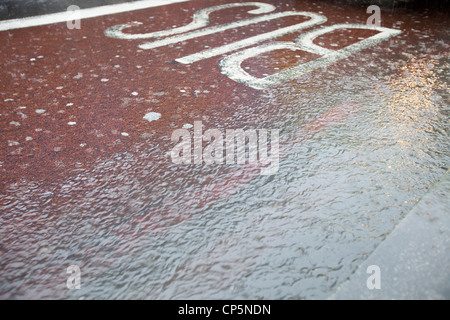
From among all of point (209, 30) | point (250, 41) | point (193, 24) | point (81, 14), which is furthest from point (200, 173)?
point (81, 14)

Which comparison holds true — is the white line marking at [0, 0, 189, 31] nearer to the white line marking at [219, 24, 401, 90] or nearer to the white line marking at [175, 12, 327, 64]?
the white line marking at [175, 12, 327, 64]

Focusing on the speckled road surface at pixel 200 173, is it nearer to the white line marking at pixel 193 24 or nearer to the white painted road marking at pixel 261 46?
the white painted road marking at pixel 261 46

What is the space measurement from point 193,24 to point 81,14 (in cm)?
166

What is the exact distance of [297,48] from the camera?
3.76 m

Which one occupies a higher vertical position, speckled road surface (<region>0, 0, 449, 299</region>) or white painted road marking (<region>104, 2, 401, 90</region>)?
white painted road marking (<region>104, 2, 401, 90</region>)

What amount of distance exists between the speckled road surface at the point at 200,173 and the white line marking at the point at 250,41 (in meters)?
0.12

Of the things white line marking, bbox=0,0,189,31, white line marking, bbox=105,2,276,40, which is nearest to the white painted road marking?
white line marking, bbox=105,2,276,40

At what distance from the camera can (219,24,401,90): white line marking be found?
309cm

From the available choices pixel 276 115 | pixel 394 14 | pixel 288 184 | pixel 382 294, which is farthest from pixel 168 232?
pixel 394 14

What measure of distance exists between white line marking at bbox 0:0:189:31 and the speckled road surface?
3.82 ft

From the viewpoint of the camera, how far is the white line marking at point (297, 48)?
3092 mm

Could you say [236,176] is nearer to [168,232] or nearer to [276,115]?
[168,232]

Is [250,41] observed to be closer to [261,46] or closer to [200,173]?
[261,46]

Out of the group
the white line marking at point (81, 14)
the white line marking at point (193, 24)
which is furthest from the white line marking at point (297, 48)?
the white line marking at point (81, 14)
